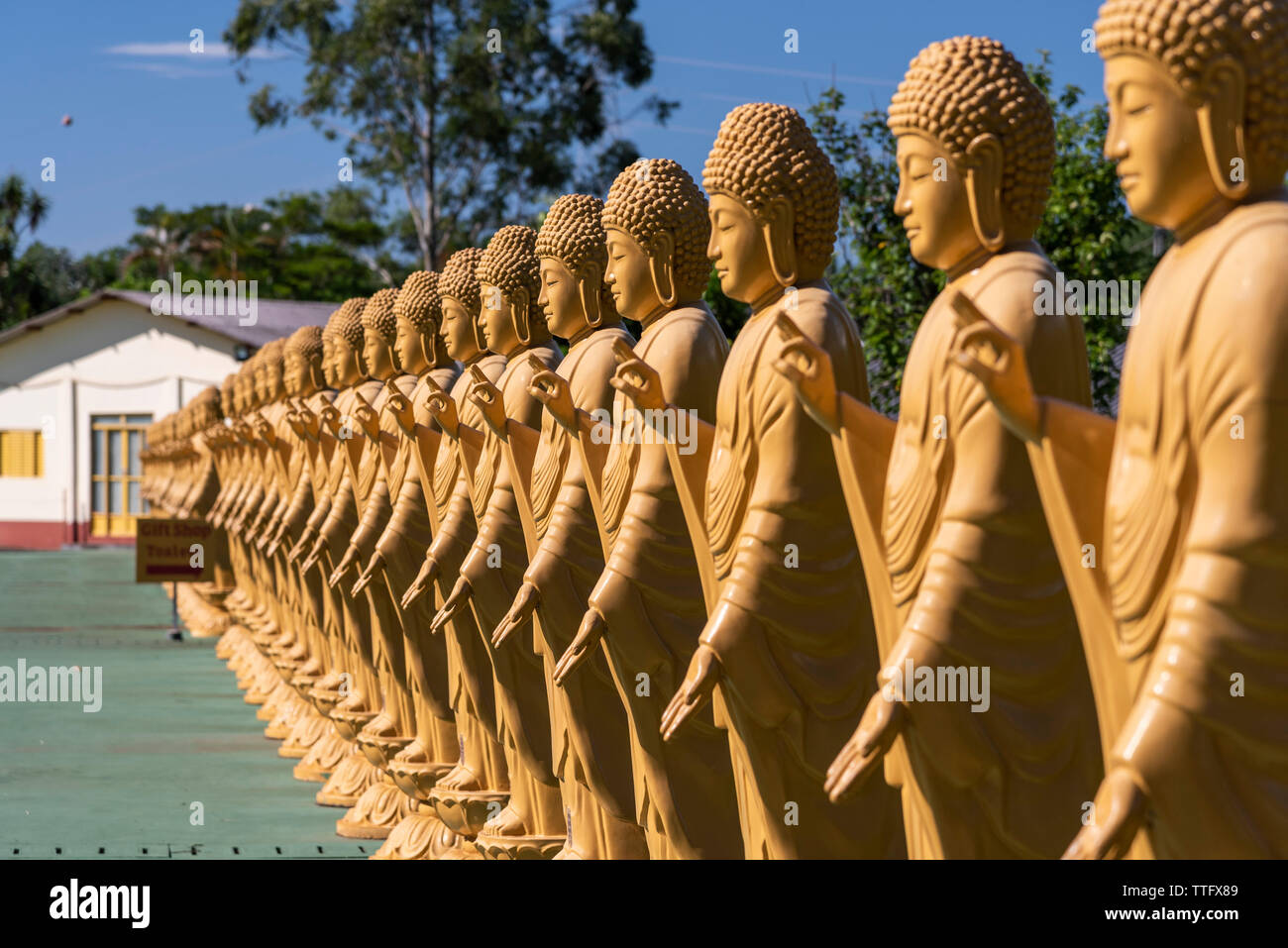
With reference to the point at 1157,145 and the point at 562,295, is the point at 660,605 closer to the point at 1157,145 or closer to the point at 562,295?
the point at 562,295

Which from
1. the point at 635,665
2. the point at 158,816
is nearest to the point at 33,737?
the point at 158,816

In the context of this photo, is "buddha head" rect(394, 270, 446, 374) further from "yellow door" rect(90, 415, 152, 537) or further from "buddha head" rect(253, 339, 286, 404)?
"yellow door" rect(90, 415, 152, 537)

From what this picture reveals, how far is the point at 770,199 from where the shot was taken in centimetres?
507

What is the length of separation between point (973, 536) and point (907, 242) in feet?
34.6

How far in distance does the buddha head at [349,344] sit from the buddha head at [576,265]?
163 inches

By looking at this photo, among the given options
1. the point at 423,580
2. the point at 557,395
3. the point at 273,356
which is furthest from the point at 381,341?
the point at 273,356

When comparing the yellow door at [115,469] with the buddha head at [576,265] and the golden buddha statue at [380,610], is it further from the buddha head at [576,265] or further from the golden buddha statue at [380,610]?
the buddha head at [576,265]

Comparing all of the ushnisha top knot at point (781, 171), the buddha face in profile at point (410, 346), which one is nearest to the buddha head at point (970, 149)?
the ushnisha top knot at point (781, 171)

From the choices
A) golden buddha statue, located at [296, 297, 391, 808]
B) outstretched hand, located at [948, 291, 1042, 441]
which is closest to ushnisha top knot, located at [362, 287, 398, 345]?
golden buddha statue, located at [296, 297, 391, 808]

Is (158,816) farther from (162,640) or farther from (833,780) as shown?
(162,640)

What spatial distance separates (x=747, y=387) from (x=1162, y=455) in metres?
1.81

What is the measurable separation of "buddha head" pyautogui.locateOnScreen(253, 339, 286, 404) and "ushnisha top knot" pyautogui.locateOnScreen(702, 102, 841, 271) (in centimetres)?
959

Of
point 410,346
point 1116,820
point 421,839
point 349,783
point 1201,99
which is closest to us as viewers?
point 1116,820

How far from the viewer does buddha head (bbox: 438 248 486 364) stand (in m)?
8.27
